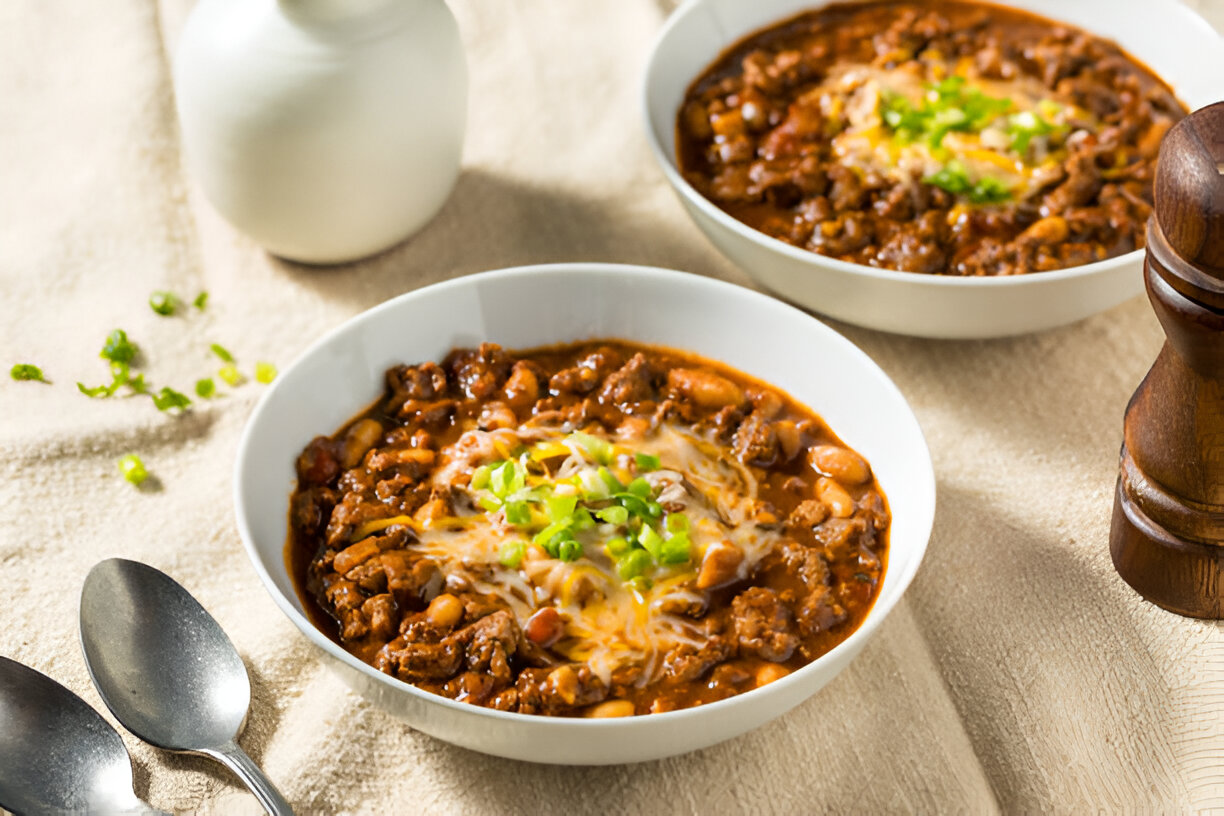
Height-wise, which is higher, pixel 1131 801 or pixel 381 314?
pixel 381 314

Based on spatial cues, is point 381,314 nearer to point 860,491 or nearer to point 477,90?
point 860,491

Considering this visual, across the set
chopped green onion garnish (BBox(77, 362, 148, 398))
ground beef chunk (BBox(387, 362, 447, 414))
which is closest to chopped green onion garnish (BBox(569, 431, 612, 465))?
ground beef chunk (BBox(387, 362, 447, 414))

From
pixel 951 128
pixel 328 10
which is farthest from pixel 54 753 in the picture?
pixel 951 128

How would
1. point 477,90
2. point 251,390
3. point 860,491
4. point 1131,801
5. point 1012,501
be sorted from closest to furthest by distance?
point 1131,801
point 860,491
point 1012,501
point 251,390
point 477,90

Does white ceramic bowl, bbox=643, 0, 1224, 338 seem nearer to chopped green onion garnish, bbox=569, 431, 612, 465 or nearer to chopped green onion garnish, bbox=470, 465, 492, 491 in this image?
chopped green onion garnish, bbox=569, 431, 612, 465

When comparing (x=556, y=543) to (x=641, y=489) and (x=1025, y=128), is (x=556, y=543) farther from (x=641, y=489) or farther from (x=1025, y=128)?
(x=1025, y=128)

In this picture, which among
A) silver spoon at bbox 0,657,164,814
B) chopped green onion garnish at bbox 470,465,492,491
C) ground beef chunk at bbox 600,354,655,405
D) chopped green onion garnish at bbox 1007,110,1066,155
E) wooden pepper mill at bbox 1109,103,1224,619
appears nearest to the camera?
wooden pepper mill at bbox 1109,103,1224,619

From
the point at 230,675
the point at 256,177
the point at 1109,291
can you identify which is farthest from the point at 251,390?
the point at 1109,291
